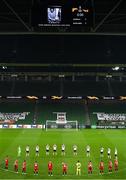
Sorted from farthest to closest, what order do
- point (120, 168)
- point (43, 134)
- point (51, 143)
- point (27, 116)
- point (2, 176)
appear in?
1. point (27, 116)
2. point (43, 134)
3. point (51, 143)
4. point (120, 168)
5. point (2, 176)

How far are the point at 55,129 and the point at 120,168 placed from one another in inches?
1058

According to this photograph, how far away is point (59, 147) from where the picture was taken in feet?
130

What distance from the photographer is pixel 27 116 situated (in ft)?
201

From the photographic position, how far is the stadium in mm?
28562

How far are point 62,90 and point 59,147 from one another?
29.3 metres

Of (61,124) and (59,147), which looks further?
(61,124)

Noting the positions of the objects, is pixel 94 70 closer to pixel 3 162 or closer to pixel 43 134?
pixel 43 134
